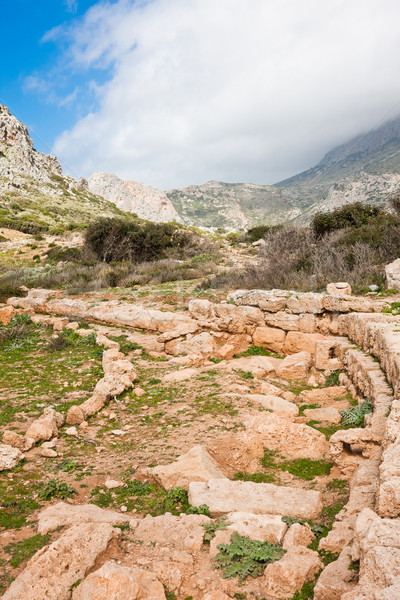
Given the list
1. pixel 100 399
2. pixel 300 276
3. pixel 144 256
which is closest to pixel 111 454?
pixel 100 399

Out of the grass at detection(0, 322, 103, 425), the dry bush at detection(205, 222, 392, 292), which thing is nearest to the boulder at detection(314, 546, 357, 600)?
the grass at detection(0, 322, 103, 425)

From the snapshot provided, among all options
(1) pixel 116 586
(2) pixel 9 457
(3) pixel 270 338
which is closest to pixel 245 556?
(1) pixel 116 586

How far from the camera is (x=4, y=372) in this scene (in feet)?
25.8

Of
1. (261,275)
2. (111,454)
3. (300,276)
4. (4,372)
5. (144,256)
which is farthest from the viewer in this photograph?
A: (144,256)

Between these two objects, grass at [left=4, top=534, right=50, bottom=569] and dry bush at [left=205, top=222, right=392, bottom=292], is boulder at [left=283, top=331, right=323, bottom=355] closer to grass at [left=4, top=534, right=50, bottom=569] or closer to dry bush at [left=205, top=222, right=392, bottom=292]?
dry bush at [left=205, top=222, right=392, bottom=292]

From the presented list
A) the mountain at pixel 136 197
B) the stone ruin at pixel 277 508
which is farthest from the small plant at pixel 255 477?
the mountain at pixel 136 197

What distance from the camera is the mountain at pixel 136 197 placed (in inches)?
3819

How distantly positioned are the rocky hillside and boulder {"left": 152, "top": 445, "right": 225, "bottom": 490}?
1466 inches

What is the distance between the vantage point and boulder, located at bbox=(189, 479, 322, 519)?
10.7ft

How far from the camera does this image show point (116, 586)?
2217 mm

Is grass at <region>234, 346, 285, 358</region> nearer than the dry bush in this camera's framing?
Yes

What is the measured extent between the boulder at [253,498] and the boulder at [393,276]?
8468 mm

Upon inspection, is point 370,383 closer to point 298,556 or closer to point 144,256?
point 298,556

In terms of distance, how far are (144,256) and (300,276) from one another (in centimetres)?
1549
